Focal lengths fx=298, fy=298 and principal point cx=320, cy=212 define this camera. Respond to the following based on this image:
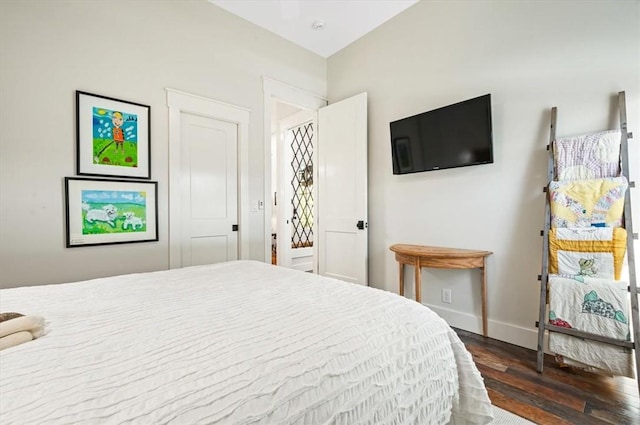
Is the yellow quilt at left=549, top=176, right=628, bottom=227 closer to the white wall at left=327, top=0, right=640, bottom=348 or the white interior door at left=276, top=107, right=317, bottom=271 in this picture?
the white wall at left=327, top=0, right=640, bottom=348

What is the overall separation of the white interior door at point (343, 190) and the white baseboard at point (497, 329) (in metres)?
0.94

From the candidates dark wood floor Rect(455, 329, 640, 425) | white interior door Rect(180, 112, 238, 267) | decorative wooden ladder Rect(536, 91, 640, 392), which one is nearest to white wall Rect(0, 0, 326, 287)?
white interior door Rect(180, 112, 238, 267)

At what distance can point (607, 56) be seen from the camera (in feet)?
6.48

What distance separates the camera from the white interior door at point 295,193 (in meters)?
A: 4.75

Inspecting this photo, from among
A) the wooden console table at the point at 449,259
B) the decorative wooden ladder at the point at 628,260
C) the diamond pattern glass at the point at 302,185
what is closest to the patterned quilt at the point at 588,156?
the decorative wooden ladder at the point at 628,260

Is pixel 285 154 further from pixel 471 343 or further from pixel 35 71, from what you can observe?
pixel 471 343

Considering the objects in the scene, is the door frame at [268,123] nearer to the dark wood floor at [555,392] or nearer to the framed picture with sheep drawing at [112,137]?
the framed picture with sheep drawing at [112,137]

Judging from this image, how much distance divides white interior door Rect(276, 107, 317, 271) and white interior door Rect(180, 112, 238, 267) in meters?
1.61

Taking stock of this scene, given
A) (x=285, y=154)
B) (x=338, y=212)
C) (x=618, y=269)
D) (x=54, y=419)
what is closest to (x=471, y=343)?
(x=618, y=269)

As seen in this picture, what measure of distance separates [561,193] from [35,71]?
12.2 feet

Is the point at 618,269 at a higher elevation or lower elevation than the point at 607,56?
lower

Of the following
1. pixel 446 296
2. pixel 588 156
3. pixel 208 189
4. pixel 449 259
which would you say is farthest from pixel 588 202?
pixel 208 189

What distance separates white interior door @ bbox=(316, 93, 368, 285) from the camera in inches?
132

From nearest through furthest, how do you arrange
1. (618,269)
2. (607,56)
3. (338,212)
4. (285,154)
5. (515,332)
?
(618,269)
(607,56)
(515,332)
(338,212)
(285,154)
